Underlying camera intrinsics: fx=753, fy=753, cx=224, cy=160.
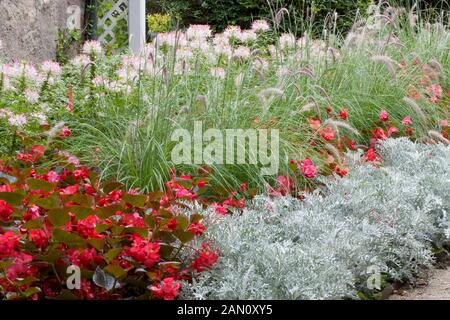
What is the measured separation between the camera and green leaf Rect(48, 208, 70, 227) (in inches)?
107

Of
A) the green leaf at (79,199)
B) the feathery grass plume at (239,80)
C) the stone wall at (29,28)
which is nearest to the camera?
the green leaf at (79,199)

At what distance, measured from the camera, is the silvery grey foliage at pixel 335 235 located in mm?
2836

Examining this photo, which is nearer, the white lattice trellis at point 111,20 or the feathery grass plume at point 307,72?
the feathery grass plume at point 307,72

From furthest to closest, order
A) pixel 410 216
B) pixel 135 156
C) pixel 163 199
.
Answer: pixel 135 156, pixel 410 216, pixel 163 199

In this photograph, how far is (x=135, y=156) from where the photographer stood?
3.95 m

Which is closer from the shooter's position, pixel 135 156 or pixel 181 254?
pixel 181 254

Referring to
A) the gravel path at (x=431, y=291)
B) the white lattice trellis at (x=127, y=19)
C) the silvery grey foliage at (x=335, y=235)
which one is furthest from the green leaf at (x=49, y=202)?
the white lattice trellis at (x=127, y=19)

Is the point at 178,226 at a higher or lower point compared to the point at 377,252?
higher

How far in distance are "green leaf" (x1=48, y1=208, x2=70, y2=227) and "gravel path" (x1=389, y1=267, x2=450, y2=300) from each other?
4.87 ft

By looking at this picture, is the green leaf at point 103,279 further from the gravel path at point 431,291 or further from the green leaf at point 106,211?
the gravel path at point 431,291

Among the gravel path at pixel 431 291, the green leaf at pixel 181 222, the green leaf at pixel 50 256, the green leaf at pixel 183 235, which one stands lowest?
the gravel path at pixel 431 291

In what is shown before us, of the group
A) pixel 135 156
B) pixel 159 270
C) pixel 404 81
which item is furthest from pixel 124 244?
pixel 404 81
